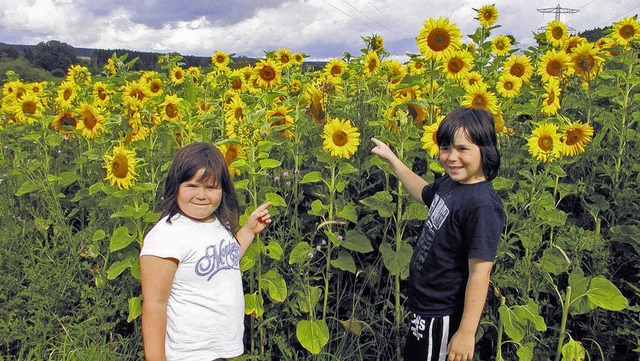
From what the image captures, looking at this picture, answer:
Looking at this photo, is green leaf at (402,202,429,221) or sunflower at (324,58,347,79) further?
sunflower at (324,58,347,79)

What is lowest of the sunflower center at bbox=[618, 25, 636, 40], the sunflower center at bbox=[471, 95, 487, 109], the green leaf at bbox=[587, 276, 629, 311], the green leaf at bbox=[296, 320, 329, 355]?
the green leaf at bbox=[296, 320, 329, 355]

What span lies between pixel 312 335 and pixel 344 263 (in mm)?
373

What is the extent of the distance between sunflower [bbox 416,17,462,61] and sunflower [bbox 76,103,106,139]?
1.82 m

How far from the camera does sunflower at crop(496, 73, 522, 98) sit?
3.35 meters

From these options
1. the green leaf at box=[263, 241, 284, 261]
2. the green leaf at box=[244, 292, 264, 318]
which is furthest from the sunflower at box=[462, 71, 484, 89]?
the green leaf at box=[244, 292, 264, 318]

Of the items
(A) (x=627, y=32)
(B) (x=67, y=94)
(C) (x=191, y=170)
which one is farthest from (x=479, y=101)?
(B) (x=67, y=94)

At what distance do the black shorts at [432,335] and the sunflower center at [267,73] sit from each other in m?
2.24

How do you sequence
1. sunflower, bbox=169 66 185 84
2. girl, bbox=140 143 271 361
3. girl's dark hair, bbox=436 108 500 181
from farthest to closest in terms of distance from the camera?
1. sunflower, bbox=169 66 185 84
2. girl's dark hair, bbox=436 108 500 181
3. girl, bbox=140 143 271 361

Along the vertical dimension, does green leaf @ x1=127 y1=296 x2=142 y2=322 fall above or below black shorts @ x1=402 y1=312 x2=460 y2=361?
below

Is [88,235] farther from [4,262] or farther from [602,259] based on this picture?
[602,259]

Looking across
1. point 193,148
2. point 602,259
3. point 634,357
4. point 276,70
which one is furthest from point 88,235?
point 634,357

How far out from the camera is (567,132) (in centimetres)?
259

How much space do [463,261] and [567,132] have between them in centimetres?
105

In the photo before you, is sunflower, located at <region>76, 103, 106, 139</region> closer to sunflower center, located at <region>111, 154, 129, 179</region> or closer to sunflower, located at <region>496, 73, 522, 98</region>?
sunflower center, located at <region>111, 154, 129, 179</region>
